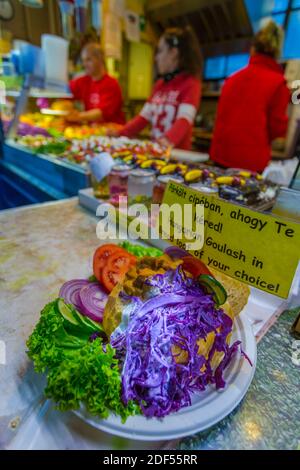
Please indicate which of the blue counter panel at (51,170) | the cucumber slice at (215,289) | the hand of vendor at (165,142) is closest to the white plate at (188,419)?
the cucumber slice at (215,289)

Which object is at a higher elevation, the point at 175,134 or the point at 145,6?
the point at 145,6

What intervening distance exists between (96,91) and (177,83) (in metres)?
1.28

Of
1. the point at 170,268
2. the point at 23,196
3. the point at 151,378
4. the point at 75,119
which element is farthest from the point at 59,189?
the point at 151,378

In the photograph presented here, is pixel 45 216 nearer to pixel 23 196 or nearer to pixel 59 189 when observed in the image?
pixel 59 189

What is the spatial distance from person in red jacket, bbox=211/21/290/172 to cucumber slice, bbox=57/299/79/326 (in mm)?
2114

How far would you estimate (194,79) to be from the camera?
2.46 metres

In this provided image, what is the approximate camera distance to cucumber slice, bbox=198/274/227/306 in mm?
650

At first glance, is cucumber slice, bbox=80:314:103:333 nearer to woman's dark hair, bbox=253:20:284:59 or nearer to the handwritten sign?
the handwritten sign

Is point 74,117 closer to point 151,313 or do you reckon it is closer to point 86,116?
point 86,116

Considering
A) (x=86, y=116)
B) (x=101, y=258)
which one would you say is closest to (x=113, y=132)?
(x=86, y=116)

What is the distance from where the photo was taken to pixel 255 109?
7.16 feet

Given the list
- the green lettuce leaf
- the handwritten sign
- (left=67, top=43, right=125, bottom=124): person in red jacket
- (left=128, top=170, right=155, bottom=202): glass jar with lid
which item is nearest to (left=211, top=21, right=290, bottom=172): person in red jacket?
(left=128, top=170, right=155, bottom=202): glass jar with lid

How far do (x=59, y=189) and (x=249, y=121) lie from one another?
5.12 feet

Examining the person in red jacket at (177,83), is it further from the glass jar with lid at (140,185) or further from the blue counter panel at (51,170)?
the glass jar with lid at (140,185)
